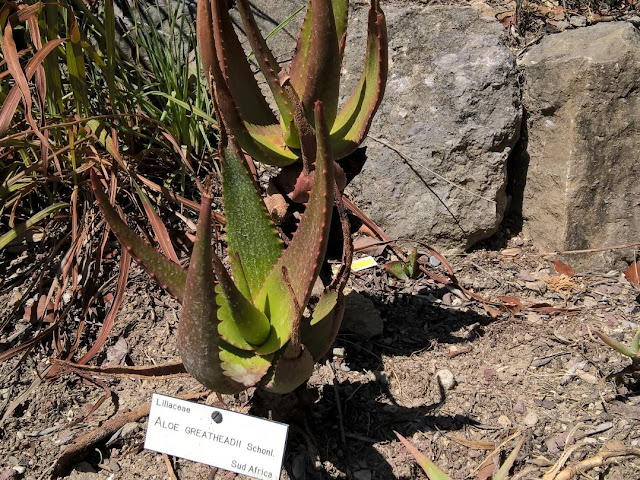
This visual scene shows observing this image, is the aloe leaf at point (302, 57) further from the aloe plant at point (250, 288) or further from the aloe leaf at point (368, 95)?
the aloe plant at point (250, 288)

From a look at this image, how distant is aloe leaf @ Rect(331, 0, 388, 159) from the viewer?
46.6 inches

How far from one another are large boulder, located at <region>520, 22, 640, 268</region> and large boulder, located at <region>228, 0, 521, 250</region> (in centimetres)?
11

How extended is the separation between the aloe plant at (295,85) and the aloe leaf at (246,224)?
0.16 meters

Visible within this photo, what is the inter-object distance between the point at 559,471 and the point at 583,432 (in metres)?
0.18

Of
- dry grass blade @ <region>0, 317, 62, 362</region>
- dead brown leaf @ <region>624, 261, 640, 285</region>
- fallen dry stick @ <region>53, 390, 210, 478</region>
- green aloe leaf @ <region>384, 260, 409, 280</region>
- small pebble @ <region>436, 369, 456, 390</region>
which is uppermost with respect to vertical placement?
green aloe leaf @ <region>384, 260, 409, 280</region>

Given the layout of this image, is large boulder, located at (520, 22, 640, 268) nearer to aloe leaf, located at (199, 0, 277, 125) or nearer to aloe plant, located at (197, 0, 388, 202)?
aloe plant, located at (197, 0, 388, 202)

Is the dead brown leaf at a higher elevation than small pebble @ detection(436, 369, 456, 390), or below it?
higher

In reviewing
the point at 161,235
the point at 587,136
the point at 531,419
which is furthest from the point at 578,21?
the point at 161,235

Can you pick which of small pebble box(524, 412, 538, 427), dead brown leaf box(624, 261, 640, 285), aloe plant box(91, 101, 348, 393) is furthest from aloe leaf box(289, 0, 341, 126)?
dead brown leaf box(624, 261, 640, 285)

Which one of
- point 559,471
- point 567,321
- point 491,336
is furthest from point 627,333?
point 559,471

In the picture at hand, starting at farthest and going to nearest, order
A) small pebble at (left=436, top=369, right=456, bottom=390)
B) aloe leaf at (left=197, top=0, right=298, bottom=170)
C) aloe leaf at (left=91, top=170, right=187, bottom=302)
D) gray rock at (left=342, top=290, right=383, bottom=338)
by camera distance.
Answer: gray rock at (left=342, top=290, right=383, bottom=338) → small pebble at (left=436, top=369, right=456, bottom=390) → aloe leaf at (left=197, top=0, right=298, bottom=170) → aloe leaf at (left=91, top=170, right=187, bottom=302)

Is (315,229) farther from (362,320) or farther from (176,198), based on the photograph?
(176,198)

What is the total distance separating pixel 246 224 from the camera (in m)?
1.13

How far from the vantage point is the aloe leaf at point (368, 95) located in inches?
46.6
